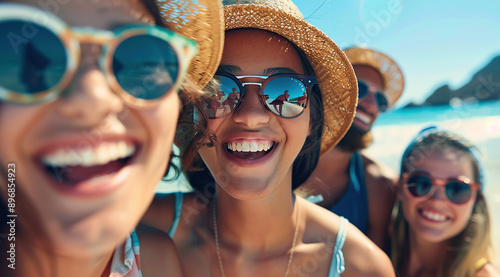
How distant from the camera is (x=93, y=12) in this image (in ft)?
2.54

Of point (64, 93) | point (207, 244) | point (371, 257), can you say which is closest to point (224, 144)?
point (207, 244)

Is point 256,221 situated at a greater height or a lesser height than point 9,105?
lesser

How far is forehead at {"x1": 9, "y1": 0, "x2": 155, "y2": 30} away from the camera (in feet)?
2.42

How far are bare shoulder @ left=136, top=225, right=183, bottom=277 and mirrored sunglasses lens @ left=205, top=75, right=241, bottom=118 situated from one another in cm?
69

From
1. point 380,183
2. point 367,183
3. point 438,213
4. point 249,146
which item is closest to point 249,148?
point 249,146

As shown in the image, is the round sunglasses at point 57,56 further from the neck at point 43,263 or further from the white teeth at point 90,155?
the neck at point 43,263

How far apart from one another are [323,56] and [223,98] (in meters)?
0.68

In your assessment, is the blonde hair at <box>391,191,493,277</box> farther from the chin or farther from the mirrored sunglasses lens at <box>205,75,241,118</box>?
the mirrored sunglasses lens at <box>205,75,241,118</box>

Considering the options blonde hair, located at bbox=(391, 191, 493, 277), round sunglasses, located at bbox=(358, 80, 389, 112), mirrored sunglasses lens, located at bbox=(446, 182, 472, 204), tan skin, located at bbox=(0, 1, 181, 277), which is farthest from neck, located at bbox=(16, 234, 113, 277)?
round sunglasses, located at bbox=(358, 80, 389, 112)

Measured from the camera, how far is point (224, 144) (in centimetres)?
167

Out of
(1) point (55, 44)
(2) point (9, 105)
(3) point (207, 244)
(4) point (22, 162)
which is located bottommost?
(3) point (207, 244)

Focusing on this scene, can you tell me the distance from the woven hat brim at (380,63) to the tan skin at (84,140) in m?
3.17

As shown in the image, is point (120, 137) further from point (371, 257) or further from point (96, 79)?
point (371, 257)

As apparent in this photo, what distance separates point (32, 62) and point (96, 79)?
13 centimetres
